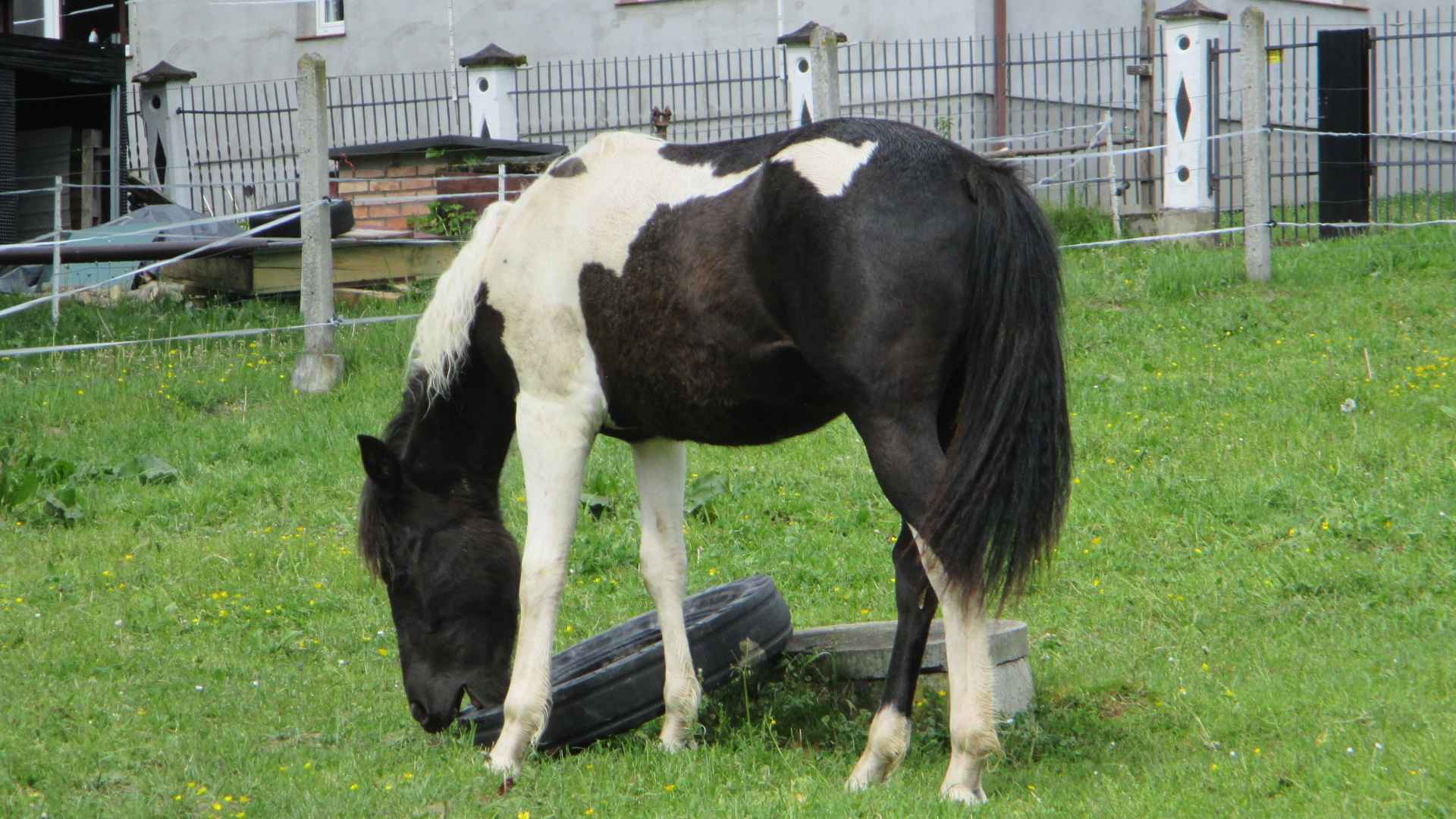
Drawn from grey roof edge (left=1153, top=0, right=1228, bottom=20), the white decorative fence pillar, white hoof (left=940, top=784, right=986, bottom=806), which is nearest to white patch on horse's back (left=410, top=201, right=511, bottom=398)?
white hoof (left=940, top=784, right=986, bottom=806)

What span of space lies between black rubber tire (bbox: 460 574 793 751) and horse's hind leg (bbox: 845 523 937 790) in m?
0.84

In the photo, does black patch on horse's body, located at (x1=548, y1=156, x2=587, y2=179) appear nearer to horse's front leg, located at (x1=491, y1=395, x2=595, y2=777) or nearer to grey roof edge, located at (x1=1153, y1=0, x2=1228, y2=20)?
horse's front leg, located at (x1=491, y1=395, x2=595, y2=777)

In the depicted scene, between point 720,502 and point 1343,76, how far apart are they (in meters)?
8.50

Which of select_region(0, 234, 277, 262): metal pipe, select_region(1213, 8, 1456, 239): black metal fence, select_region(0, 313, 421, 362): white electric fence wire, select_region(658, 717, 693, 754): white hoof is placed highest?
select_region(1213, 8, 1456, 239): black metal fence

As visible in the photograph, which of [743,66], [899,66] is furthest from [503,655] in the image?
[743,66]

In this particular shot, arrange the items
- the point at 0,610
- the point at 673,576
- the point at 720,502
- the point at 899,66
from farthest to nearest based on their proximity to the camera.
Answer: the point at 899,66
the point at 720,502
the point at 0,610
the point at 673,576

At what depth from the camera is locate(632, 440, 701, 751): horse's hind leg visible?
4.90 metres

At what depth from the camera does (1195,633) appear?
5.55 metres

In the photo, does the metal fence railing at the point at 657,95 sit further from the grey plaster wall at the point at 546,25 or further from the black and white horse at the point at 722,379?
the black and white horse at the point at 722,379

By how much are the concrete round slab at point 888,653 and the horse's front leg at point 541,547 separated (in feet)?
3.05

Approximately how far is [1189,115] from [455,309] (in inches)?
384

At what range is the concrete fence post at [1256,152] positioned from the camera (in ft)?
34.8

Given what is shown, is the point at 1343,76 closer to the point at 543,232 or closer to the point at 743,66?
the point at 743,66

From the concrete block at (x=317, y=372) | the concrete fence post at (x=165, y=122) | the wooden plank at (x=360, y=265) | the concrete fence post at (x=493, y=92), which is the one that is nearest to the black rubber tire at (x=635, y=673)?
the concrete block at (x=317, y=372)
